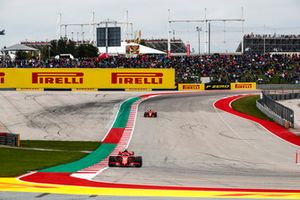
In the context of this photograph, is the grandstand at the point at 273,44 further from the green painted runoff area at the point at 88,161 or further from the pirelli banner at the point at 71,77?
the green painted runoff area at the point at 88,161

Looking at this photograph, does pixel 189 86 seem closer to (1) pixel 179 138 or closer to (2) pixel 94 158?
(1) pixel 179 138

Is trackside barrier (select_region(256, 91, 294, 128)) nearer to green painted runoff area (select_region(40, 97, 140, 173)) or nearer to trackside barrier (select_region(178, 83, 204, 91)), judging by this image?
green painted runoff area (select_region(40, 97, 140, 173))

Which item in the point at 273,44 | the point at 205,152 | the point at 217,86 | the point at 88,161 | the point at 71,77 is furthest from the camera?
the point at 273,44

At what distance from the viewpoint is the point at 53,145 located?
3434cm

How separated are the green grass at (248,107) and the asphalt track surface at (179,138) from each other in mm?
2701

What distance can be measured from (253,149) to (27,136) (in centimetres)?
1506

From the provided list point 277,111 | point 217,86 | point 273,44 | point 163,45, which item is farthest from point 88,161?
point 163,45

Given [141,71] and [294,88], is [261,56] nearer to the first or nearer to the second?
[294,88]

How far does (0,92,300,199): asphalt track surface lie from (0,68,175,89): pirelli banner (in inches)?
130

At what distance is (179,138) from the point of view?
36.9 m

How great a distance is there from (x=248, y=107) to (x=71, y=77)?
21.8 metres

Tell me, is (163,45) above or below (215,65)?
above

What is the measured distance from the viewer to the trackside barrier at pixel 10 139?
3350 centimetres

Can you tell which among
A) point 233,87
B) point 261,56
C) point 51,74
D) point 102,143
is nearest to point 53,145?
point 102,143
